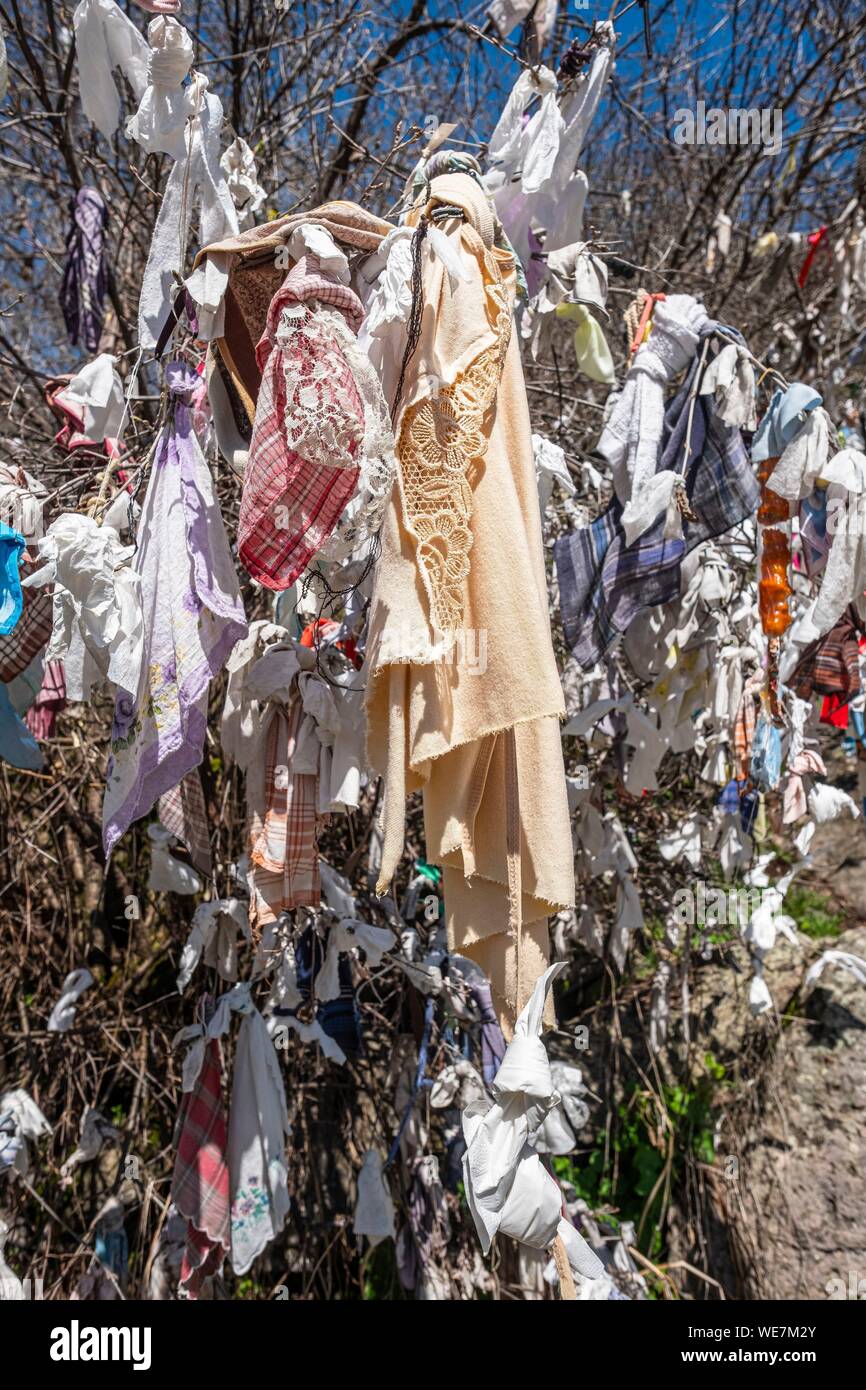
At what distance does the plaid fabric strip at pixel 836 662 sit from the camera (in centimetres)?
244

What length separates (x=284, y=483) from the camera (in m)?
1.52

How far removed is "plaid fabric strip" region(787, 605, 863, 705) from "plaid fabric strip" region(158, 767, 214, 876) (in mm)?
1630

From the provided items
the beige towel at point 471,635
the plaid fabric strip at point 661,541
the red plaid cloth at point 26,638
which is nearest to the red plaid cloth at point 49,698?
the red plaid cloth at point 26,638

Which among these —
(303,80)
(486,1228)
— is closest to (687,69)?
(303,80)

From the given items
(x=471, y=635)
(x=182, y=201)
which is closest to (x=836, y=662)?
(x=471, y=635)

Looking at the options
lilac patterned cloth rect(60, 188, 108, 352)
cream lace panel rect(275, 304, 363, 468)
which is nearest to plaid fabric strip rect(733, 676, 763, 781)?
cream lace panel rect(275, 304, 363, 468)

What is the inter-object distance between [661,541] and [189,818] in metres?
1.33

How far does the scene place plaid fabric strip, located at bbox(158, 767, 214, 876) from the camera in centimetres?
219

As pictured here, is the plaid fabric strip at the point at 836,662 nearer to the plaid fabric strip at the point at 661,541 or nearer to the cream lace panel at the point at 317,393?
the plaid fabric strip at the point at 661,541

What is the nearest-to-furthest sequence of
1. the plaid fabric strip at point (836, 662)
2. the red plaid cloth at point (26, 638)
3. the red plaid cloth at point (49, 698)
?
1. the red plaid cloth at point (26, 638)
2. the red plaid cloth at point (49, 698)
3. the plaid fabric strip at point (836, 662)

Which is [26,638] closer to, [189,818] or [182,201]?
[189,818]

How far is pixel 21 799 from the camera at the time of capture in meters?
3.52

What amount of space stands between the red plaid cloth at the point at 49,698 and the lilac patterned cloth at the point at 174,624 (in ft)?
1.44

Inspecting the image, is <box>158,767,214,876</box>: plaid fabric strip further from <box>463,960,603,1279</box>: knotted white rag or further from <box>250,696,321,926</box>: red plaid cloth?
<box>463,960,603,1279</box>: knotted white rag
